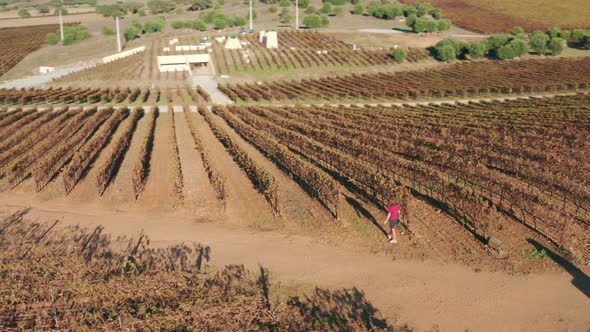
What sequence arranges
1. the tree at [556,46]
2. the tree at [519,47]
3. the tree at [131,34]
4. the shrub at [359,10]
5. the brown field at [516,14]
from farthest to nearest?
the shrub at [359,10], the tree at [131,34], the brown field at [516,14], the tree at [556,46], the tree at [519,47]

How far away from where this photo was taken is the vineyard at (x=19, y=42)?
392ft

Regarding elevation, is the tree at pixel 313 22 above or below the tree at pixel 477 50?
above

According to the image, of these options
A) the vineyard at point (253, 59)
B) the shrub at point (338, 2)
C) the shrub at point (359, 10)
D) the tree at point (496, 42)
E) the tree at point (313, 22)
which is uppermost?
the shrub at point (338, 2)

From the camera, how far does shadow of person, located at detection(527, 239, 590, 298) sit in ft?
47.3

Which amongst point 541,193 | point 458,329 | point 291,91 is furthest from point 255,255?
point 291,91

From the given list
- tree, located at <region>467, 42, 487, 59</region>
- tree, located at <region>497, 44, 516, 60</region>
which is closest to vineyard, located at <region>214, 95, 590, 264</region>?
tree, located at <region>467, 42, 487, 59</region>

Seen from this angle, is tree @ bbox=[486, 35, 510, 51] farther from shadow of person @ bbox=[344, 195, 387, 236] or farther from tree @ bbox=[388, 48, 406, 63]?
shadow of person @ bbox=[344, 195, 387, 236]

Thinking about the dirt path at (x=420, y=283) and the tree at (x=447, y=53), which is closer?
Answer: the dirt path at (x=420, y=283)

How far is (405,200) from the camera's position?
18.6 m

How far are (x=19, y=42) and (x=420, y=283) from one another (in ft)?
565

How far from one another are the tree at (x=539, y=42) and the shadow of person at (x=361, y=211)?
11160cm

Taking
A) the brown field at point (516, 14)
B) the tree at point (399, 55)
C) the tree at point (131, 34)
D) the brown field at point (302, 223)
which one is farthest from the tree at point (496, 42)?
the tree at point (131, 34)

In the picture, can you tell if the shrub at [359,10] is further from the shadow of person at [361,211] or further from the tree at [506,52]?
the shadow of person at [361,211]

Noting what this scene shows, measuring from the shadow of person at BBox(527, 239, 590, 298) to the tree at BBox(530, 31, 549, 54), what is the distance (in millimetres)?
113066
